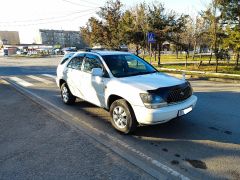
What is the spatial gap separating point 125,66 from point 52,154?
2.75 m

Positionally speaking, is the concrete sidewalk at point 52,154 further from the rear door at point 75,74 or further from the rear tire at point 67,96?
the rear tire at point 67,96

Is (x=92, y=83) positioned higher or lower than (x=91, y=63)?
lower

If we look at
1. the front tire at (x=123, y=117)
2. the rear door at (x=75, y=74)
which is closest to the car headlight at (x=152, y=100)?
the front tire at (x=123, y=117)

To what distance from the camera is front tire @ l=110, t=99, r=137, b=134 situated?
501 cm

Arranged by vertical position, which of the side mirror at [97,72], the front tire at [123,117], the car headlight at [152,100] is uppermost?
the side mirror at [97,72]

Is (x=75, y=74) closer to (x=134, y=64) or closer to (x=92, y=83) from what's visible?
(x=92, y=83)

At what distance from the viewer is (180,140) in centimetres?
484

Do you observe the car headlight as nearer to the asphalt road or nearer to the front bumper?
the front bumper

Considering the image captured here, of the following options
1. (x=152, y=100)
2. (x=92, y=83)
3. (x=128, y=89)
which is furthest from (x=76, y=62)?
(x=152, y=100)

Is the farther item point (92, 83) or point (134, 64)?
point (134, 64)

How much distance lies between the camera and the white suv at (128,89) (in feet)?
15.6

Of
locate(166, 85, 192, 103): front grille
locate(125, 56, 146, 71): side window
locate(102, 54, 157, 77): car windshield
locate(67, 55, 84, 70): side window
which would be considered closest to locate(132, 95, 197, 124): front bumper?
locate(166, 85, 192, 103): front grille

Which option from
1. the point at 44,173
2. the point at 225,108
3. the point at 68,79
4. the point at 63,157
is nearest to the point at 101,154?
the point at 63,157

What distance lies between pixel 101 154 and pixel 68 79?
350cm
